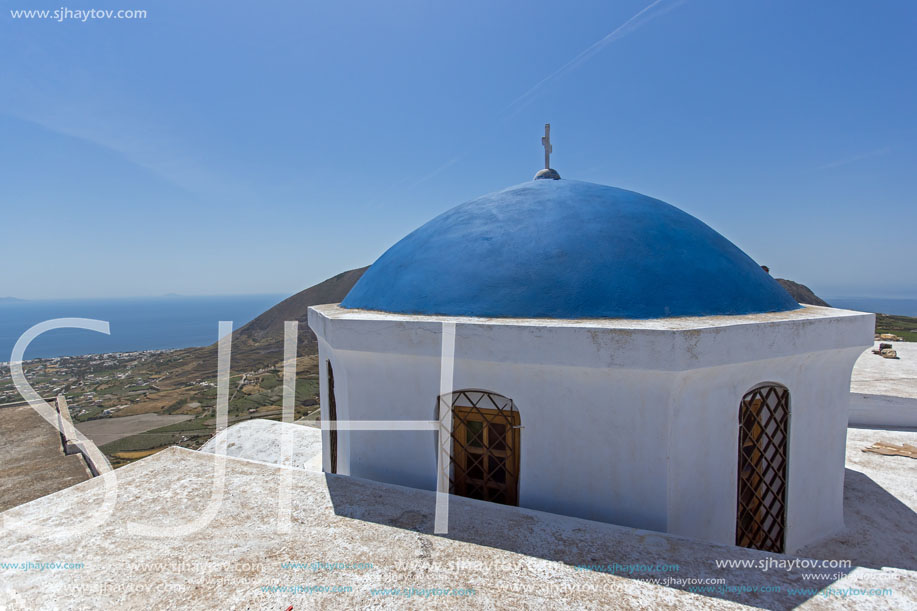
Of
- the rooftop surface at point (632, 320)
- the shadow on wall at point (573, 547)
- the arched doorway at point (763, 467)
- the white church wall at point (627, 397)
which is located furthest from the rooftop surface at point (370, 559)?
the rooftop surface at point (632, 320)

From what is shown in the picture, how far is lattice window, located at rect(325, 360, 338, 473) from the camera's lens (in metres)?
5.46

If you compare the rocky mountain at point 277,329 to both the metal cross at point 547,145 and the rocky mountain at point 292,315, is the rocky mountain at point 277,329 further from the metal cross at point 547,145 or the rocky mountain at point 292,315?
the metal cross at point 547,145

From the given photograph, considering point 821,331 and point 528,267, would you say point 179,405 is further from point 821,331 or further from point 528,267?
point 821,331

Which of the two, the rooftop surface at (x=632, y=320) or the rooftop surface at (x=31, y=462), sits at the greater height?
the rooftop surface at (x=632, y=320)

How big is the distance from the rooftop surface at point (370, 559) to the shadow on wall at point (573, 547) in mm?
11

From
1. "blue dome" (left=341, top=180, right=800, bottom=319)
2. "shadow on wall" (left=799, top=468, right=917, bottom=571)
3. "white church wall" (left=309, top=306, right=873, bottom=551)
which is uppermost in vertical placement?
"blue dome" (left=341, top=180, right=800, bottom=319)

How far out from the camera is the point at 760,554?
116 inches

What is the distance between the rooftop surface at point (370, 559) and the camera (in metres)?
2.55

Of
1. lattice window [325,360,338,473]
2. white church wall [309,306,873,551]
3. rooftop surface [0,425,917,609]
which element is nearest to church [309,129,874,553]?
white church wall [309,306,873,551]

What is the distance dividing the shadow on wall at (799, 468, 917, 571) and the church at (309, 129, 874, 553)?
0.19 metres

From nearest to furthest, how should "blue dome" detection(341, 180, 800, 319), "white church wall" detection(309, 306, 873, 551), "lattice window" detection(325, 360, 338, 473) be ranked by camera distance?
"white church wall" detection(309, 306, 873, 551) < "blue dome" detection(341, 180, 800, 319) < "lattice window" detection(325, 360, 338, 473)

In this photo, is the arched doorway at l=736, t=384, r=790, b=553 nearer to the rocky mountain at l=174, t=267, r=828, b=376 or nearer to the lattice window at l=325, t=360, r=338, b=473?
the lattice window at l=325, t=360, r=338, b=473

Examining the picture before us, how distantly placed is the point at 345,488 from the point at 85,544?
196 centimetres

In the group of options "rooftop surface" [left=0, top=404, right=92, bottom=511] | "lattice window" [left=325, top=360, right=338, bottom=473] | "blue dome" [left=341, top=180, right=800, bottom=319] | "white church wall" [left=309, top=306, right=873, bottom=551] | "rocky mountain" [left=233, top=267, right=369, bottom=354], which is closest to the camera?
"white church wall" [left=309, top=306, right=873, bottom=551]
